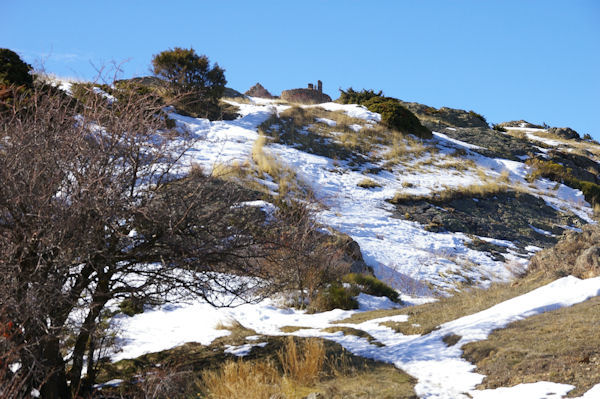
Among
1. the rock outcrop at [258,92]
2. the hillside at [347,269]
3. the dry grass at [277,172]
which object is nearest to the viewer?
the hillside at [347,269]

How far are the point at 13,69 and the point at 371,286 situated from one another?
14754mm

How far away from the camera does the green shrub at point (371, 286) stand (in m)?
10.5

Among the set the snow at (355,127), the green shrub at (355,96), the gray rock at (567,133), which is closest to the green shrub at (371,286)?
the snow at (355,127)

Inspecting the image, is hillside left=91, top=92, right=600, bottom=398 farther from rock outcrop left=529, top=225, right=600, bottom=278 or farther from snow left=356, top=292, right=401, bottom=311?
rock outcrop left=529, top=225, right=600, bottom=278

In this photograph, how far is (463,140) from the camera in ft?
92.4

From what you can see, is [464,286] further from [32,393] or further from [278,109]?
[278,109]

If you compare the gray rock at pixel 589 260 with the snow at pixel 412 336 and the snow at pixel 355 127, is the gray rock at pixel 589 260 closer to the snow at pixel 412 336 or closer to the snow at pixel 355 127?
the snow at pixel 412 336

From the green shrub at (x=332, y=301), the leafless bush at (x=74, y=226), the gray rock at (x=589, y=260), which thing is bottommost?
the green shrub at (x=332, y=301)

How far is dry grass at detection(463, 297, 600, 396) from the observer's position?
4.08 metres

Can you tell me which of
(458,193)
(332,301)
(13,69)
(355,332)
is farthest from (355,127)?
(355,332)

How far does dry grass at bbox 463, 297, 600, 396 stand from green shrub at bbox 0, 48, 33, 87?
16.9 m

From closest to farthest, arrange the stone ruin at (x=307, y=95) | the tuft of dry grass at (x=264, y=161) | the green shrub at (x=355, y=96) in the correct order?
the tuft of dry grass at (x=264, y=161), the green shrub at (x=355, y=96), the stone ruin at (x=307, y=95)

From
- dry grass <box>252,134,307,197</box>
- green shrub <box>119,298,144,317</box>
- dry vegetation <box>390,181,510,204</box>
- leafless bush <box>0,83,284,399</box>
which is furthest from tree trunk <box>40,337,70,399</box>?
dry vegetation <box>390,181,510,204</box>

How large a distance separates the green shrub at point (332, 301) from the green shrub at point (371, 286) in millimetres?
1020
